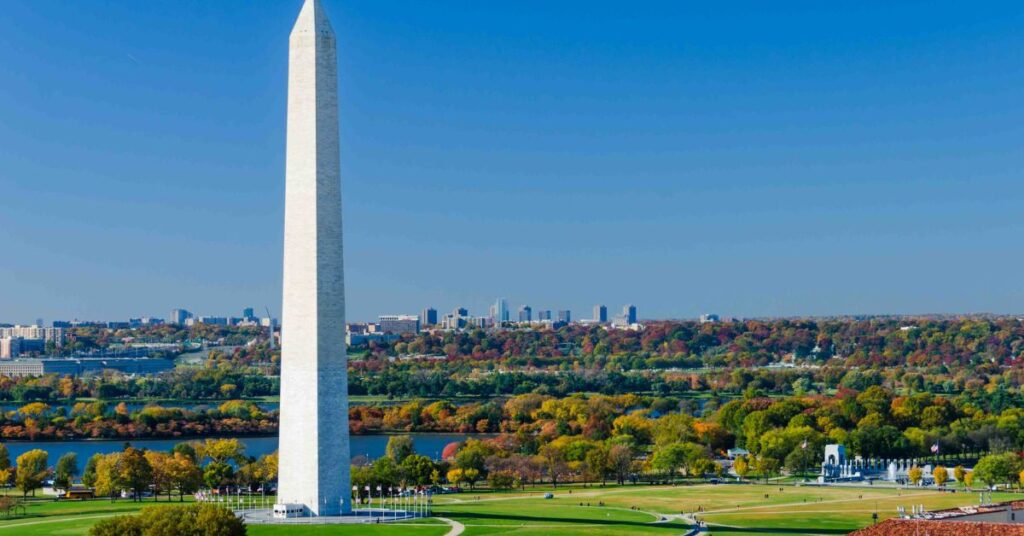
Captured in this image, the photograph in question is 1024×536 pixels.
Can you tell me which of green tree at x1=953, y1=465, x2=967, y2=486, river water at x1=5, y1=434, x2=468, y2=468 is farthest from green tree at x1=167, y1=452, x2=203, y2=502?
green tree at x1=953, y1=465, x2=967, y2=486

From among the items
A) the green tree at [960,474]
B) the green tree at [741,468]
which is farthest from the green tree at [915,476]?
the green tree at [741,468]

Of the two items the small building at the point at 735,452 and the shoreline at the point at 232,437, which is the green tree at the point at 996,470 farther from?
the shoreline at the point at 232,437

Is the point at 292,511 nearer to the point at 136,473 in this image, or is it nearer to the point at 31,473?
the point at 136,473

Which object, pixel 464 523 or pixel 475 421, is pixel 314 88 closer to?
pixel 464 523

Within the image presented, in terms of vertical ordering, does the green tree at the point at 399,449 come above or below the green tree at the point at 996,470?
above

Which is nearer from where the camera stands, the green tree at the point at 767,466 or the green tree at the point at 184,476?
the green tree at the point at 184,476

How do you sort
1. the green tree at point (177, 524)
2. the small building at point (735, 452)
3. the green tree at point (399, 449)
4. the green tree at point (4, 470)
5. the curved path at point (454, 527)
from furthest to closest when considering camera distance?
the small building at point (735, 452) < the green tree at point (399, 449) < the green tree at point (4, 470) < the curved path at point (454, 527) < the green tree at point (177, 524)

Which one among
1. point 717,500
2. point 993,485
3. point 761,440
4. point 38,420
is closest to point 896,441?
point 761,440
